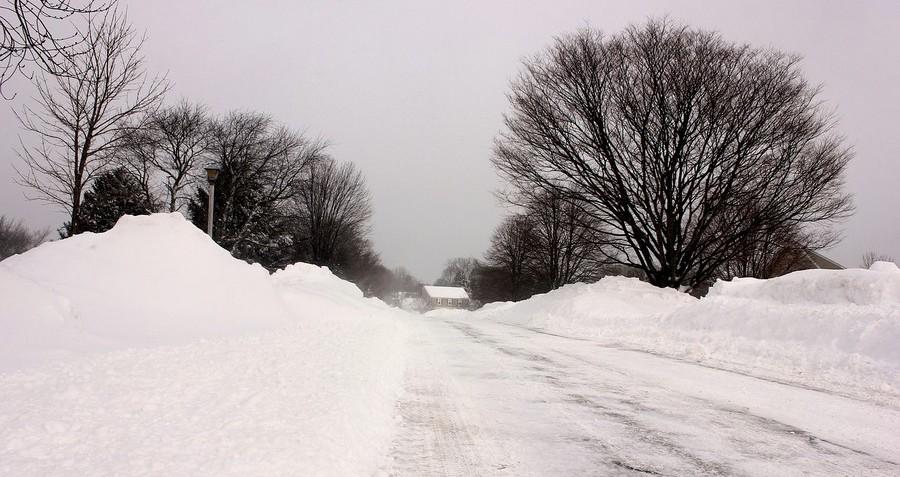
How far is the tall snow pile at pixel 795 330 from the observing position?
743cm

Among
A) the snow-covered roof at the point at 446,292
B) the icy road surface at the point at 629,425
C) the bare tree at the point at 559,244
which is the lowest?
the icy road surface at the point at 629,425

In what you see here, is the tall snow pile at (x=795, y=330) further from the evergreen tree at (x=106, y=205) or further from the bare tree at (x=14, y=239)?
the bare tree at (x=14, y=239)

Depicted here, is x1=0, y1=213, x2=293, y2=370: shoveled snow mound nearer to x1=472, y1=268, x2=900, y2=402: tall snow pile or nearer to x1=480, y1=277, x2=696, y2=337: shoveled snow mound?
x1=472, y1=268, x2=900, y2=402: tall snow pile

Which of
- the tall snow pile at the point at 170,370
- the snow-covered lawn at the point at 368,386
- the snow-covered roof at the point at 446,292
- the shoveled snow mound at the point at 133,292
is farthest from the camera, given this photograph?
the snow-covered roof at the point at 446,292

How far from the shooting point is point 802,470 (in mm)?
3418

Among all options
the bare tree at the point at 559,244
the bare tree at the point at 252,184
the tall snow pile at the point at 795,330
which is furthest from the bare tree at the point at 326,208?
the tall snow pile at the point at 795,330

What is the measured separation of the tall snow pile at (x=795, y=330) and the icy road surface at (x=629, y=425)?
143 cm

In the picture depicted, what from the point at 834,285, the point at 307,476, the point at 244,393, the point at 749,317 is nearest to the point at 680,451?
the point at 307,476

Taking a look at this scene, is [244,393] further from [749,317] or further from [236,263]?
[749,317]

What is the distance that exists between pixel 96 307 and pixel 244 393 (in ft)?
12.1

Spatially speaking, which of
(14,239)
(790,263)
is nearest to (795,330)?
(790,263)

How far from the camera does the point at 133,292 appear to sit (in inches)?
296

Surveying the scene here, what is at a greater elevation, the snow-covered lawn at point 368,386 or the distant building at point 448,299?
the distant building at point 448,299

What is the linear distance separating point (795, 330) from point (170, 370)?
34.2 feet
